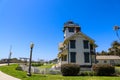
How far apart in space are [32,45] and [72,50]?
17.9 meters

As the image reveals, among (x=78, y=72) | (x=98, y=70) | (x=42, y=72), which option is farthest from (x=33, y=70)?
(x=98, y=70)

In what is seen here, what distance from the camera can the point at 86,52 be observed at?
138 feet

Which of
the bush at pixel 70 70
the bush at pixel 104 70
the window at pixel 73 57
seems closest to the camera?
the bush at pixel 70 70

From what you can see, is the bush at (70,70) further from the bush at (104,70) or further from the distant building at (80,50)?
the distant building at (80,50)

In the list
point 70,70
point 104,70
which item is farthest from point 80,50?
point 70,70

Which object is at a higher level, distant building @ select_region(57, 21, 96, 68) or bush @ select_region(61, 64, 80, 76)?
distant building @ select_region(57, 21, 96, 68)

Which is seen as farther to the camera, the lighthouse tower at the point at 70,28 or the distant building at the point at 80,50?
the lighthouse tower at the point at 70,28

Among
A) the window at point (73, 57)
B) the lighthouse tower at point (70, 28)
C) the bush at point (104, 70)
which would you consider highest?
the lighthouse tower at point (70, 28)

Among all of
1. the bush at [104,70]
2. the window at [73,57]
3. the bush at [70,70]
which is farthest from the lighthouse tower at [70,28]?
the bush at [70,70]

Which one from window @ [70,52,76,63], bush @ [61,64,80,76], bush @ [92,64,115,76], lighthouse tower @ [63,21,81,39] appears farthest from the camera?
lighthouse tower @ [63,21,81,39]

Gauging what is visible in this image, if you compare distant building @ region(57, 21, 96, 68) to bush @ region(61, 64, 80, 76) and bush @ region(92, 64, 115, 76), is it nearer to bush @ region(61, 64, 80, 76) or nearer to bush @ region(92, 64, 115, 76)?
bush @ region(92, 64, 115, 76)

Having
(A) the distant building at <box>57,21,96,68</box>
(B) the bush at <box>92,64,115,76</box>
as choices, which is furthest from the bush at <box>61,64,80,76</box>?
(A) the distant building at <box>57,21,96,68</box>

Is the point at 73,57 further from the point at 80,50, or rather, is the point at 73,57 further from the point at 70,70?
the point at 70,70

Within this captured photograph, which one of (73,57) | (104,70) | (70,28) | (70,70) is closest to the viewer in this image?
(70,70)
